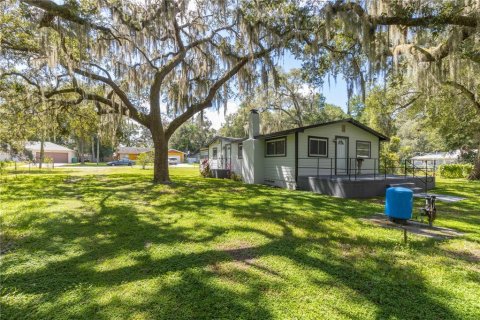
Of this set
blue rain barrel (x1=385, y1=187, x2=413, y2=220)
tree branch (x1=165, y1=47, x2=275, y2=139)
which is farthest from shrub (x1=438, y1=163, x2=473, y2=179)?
blue rain barrel (x1=385, y1=187, x2=413, y2=220)

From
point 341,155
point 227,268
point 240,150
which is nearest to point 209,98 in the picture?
point 240,150

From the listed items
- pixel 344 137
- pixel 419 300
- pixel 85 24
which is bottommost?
pixel 419 300

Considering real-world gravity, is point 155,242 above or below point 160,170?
below

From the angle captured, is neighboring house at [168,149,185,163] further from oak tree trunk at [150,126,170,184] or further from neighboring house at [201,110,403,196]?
oak tree trunk at [150,126,170,184]

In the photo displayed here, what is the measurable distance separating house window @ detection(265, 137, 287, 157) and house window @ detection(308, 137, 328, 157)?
48.5 inches

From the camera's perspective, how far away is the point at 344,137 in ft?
45.4

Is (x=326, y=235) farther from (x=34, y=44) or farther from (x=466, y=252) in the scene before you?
(x=34, y=44)

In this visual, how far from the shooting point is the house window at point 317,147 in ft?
41.9

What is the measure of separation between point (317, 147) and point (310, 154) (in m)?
0.62

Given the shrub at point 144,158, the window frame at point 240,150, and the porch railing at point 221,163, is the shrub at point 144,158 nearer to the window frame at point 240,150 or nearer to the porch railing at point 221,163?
the porch railing at point 221,163

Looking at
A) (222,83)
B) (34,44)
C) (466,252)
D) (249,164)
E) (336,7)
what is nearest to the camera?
(466,252)

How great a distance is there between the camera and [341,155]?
13.8 meters

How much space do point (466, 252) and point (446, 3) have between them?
22.1 ft

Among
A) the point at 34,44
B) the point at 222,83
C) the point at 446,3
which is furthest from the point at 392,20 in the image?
the point at 34,44
